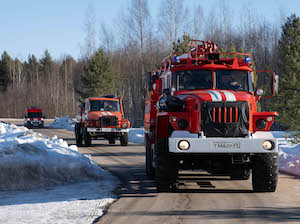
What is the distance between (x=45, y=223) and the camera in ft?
20.9

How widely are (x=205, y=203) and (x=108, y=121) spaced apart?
15.7m

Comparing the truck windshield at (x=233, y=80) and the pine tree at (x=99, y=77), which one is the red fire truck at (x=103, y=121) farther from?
the pine tree at (x=99, y=77)

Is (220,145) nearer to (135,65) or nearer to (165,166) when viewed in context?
(165,166)

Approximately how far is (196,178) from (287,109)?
9599 millimetres

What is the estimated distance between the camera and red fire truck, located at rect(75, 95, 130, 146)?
22781mm

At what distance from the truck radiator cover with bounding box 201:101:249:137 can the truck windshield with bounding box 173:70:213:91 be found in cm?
110

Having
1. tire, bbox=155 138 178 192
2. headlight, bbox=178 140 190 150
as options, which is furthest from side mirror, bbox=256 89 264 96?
tire, bbox=155 138 178 192

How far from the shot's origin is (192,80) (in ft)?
31.4

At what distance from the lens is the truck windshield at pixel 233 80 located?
31.2 feet

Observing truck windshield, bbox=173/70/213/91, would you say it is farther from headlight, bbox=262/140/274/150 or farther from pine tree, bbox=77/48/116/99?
pine tree, bbox=77/48/116/99

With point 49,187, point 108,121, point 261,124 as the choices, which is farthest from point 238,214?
point 108,121

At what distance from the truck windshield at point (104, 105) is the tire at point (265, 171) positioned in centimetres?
1540

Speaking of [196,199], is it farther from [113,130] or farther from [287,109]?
[113,130]

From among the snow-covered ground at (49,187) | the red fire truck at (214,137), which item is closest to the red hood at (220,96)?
the red fire truck at (214,137)
